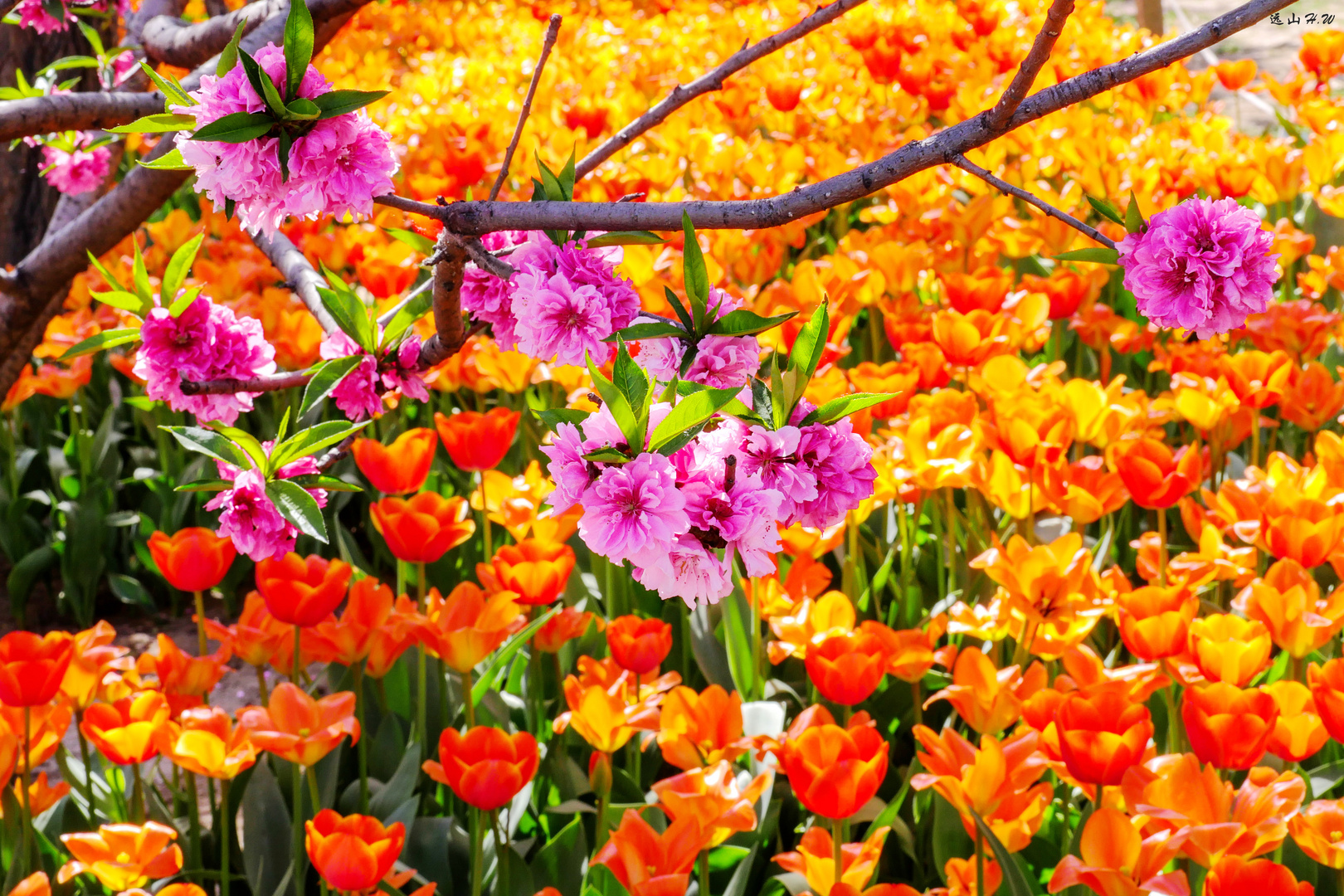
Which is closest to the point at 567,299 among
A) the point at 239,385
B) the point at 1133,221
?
the point at 1133,221

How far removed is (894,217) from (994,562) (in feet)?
5.51

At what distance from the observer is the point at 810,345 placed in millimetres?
750

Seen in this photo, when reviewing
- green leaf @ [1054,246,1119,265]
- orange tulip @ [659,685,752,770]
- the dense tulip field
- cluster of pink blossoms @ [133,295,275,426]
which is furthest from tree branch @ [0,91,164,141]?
green leaf @ [1054,246,1119,265]

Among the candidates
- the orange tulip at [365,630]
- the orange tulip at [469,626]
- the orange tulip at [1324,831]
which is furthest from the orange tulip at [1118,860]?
the orange tulip at [365,630]

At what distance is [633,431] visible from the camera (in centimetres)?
66

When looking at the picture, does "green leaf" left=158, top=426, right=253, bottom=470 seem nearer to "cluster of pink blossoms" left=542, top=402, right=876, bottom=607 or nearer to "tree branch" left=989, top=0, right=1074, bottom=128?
"cluster of pink blossoms" left=542, top=402, right=876, bottom=607

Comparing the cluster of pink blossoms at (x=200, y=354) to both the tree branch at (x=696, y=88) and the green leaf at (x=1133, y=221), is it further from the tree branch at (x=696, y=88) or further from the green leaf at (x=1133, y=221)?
the green leaf at (x=1133, y=221)

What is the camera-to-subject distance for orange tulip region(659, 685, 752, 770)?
1334mm

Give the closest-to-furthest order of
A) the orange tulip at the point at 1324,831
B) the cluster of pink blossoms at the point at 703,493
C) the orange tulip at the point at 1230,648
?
the cluster of pink blossoms at the point at 703,493 → the orange tulip at the point at 1324,831 → the orange tulip at the point at 1230,648

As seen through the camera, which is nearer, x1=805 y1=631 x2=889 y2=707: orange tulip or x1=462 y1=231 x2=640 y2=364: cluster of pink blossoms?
x1=462 y1=231 x2=640 y2=364: cluster of pink blossoms

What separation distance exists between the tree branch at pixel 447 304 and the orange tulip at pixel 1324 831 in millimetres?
846

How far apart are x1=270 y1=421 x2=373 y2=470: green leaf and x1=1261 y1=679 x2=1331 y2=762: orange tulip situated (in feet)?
2.88

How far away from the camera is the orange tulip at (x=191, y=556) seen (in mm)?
1630

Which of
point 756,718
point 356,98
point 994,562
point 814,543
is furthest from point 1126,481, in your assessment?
point 356,98
